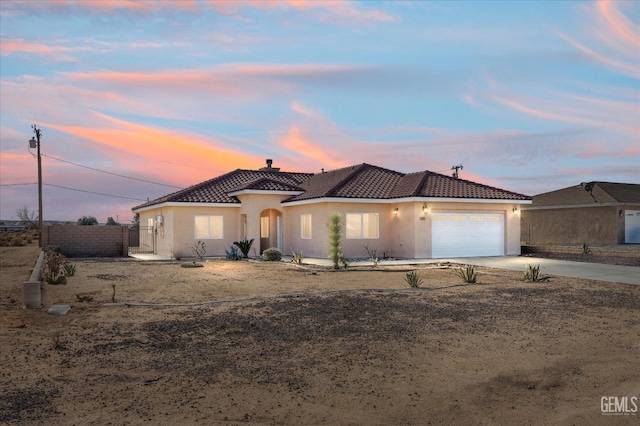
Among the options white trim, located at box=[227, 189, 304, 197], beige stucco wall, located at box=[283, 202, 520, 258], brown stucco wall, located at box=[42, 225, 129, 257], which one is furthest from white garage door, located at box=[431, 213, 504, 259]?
brown stucco wall, located at box=[42, 225, 129, 257]

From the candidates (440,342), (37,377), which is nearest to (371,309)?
(440,342)

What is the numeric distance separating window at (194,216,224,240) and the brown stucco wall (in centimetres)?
632

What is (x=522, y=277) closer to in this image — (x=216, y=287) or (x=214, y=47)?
(x=216, y=287)

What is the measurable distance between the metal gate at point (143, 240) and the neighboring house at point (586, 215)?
29.4 meters

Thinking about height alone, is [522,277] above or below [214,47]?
below

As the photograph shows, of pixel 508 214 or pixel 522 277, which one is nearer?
pixel 522 277

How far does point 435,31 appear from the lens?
→ 14969mm

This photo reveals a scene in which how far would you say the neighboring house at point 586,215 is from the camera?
1423 inches

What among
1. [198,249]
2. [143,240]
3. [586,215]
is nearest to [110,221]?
[143,240]

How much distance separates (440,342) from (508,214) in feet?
69.2

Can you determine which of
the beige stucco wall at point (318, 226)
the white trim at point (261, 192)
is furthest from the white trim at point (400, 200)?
the white trim at point (261, 192)

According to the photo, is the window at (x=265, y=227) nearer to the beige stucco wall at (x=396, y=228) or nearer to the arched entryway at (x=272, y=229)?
the arched entryway at (x=272, y=229)

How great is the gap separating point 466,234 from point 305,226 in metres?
8.41

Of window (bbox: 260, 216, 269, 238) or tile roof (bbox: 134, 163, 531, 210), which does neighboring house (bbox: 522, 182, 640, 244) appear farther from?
window (bbox: 260, 216, 269, 238)
